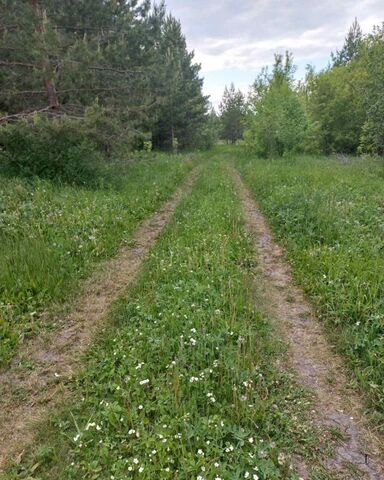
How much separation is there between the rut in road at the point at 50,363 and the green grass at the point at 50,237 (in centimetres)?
28

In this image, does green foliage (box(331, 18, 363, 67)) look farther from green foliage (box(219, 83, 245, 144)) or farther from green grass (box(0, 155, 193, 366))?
green grass (box(0, 155, 193, 366))

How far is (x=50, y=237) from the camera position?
21.1ft

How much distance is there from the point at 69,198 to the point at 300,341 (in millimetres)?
7075

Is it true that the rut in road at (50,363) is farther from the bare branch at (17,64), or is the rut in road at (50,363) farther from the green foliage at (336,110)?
the green foliage at (336,110)

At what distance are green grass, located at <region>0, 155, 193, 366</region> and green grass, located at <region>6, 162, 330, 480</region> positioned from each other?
1209 millimetres

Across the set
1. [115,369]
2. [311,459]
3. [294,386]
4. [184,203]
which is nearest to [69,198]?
[184,203]

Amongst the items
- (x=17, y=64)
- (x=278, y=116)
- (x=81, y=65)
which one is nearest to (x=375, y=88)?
(x=278, y=116)

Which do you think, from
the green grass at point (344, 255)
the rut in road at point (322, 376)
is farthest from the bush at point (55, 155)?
the rut in road at point (322, 376)

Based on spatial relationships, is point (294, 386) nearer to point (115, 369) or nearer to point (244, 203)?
point (115, 369)

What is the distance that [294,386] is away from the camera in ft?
10.7

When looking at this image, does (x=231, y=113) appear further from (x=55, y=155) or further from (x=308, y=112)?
(x=55, y=155)

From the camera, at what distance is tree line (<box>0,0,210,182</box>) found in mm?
9180

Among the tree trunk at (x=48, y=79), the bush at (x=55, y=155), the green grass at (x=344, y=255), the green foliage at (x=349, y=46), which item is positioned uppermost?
the green foliage at (x=349, y=46)

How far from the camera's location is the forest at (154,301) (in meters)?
2.67
